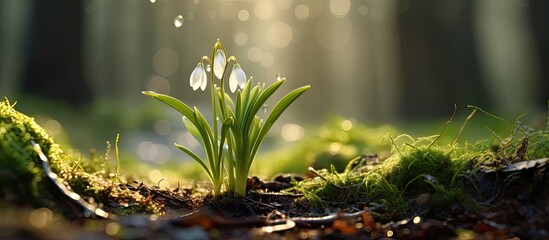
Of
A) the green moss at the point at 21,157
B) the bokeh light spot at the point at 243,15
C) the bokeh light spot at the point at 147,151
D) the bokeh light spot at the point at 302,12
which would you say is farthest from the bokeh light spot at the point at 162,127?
the bokeh light spot at the point at 302,12

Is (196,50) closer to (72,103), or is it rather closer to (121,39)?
(121,39)

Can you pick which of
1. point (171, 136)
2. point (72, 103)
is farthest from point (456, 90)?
point (72, 103)

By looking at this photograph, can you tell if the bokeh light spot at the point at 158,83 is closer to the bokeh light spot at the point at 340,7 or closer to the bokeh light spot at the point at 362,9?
the bokeh light spot at the point at 340,7

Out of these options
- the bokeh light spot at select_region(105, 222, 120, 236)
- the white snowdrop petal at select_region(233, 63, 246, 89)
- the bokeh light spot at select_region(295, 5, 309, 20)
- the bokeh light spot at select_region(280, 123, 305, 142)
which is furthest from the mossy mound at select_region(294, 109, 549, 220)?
the bokeh light spot at select_region(295, 5, 309, 20)

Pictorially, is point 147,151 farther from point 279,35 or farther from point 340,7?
point 279,35

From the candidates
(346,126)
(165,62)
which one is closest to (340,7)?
(165,62)

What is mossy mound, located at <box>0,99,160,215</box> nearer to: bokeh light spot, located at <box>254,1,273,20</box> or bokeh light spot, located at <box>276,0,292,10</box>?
bokeh light spot, located at <box>254,1,273,20</box>
